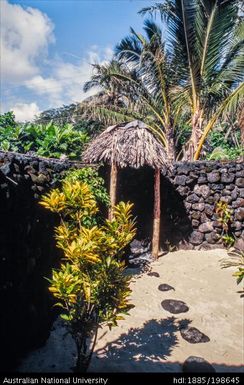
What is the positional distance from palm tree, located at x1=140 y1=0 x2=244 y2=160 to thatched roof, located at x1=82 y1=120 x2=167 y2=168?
9.75 ft

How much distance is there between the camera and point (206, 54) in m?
8.81

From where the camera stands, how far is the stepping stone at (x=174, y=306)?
5.40 metres

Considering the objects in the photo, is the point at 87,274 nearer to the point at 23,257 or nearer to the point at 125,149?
the point at 23,257

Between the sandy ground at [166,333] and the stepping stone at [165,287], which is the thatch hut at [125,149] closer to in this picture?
the stepping stone at [165,287]

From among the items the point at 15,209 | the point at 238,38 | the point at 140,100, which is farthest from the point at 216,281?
the point at 238,38

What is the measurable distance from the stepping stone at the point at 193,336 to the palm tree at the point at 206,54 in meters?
6.00

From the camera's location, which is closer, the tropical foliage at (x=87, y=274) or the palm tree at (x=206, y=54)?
the tropical foliage at (x=87, y=274)

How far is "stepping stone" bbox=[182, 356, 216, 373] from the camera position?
3.80m

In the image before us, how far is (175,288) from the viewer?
6.30 metres

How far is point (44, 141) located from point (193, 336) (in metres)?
7.10

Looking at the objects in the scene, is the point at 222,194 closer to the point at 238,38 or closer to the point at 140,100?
the point at 140,100

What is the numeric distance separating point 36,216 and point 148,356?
2.60 meters

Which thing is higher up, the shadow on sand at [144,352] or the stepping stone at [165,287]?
the stepping stone at [165,287]

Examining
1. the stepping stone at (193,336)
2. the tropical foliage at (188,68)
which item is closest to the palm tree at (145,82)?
the tropical foliage at (188,68)
